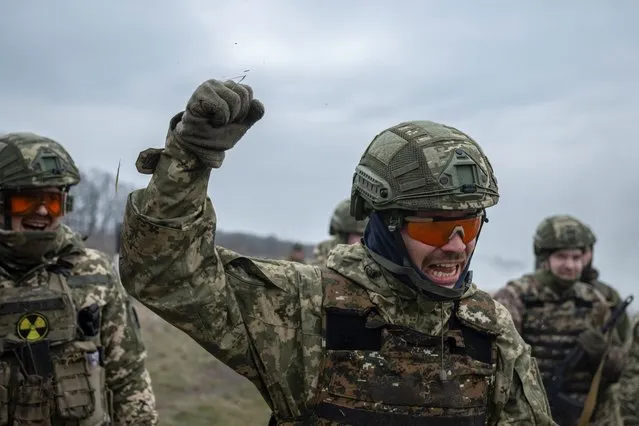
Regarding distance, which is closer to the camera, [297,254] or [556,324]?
[556,324]

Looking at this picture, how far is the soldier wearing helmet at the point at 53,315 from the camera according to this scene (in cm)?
532

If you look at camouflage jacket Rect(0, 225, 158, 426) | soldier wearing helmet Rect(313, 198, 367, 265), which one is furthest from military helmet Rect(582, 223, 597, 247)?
camouflage jacket Rect(0, 225, 158, 426)

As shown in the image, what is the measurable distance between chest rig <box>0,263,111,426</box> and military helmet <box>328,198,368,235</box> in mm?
5515

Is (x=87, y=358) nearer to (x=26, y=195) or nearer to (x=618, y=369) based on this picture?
(x=26, y=195)

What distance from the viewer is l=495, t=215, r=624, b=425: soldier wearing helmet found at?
26.0 ft

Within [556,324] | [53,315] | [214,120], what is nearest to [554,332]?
[556,324]

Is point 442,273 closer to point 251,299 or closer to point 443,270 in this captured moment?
point 443,270

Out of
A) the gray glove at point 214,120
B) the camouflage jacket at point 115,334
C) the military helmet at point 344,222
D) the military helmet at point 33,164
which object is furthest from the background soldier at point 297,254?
the gray glove at point 214,120

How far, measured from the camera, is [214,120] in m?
2.89

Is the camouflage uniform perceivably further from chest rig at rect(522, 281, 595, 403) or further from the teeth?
the teeth

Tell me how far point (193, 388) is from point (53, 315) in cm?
893

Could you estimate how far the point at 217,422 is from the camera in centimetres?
1190

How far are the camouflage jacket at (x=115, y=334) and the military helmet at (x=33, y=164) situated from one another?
1.40 feet

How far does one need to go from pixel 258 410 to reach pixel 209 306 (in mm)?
9998
